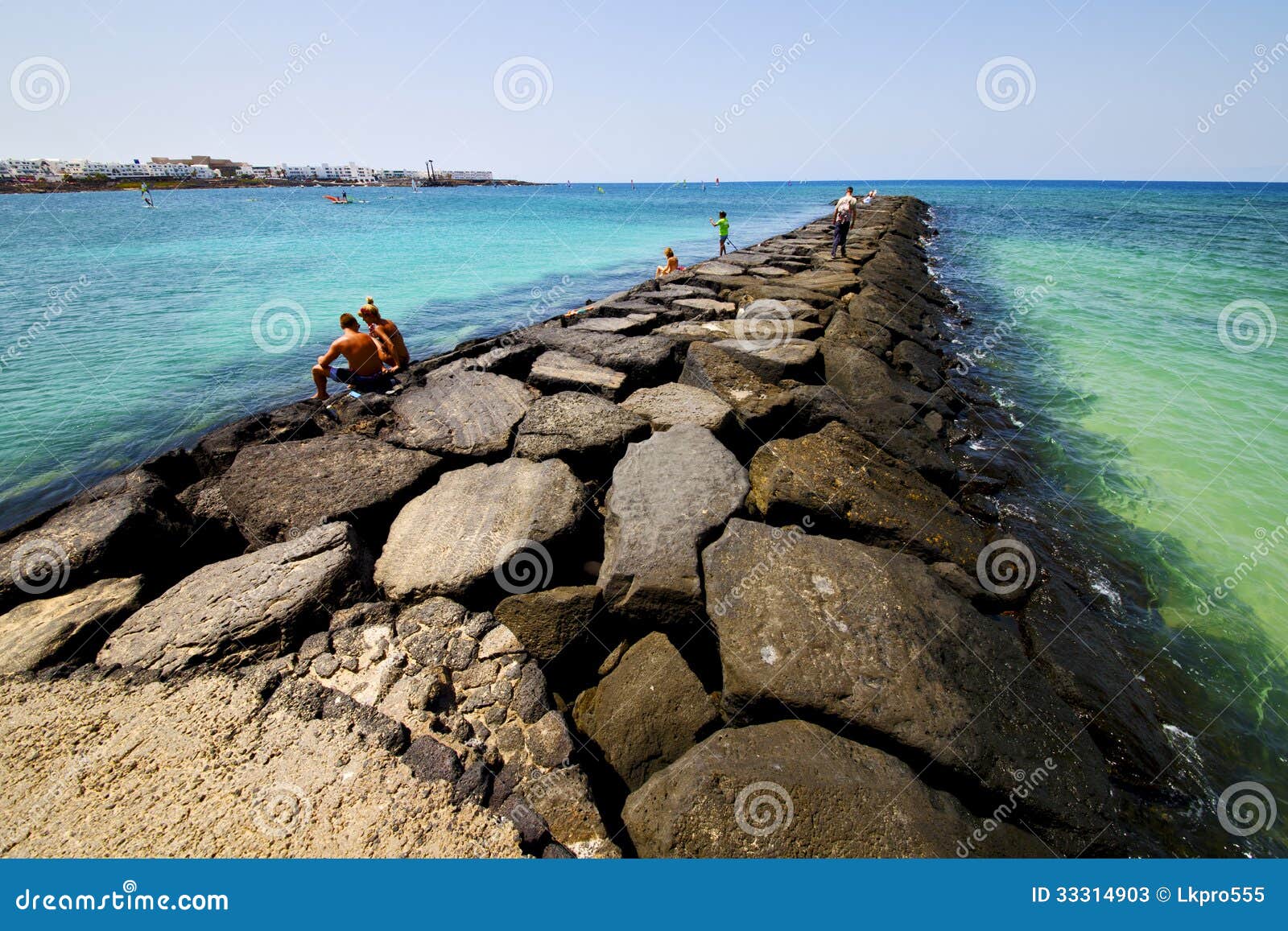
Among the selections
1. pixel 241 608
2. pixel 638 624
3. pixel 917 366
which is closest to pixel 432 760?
pixel 638 624

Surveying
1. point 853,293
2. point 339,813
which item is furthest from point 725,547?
point 853,293

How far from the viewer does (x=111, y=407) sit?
7895 mm

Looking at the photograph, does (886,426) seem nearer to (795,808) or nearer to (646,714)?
(646,714)

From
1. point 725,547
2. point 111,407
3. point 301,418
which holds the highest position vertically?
point 725,547

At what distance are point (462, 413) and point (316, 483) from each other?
1268 mm

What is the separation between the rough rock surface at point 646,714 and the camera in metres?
2.30

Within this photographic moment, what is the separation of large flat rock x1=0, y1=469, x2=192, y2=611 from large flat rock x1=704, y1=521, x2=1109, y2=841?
329 centimetres

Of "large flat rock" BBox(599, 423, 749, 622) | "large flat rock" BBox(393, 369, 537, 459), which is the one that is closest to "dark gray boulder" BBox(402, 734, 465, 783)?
"large flat rock" BBox(599, 423, 749, 622)

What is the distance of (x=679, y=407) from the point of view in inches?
176

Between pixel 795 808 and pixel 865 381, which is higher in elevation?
pixel 865 381

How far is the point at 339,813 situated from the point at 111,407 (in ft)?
30.4

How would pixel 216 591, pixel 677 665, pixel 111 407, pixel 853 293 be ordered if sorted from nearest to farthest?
pixel 677 665 < pixel 216 591 < pixel 111 407 < pixel 853 293

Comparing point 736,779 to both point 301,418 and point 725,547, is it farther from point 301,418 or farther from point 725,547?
point 301,418

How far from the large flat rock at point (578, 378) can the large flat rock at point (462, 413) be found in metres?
0.17
